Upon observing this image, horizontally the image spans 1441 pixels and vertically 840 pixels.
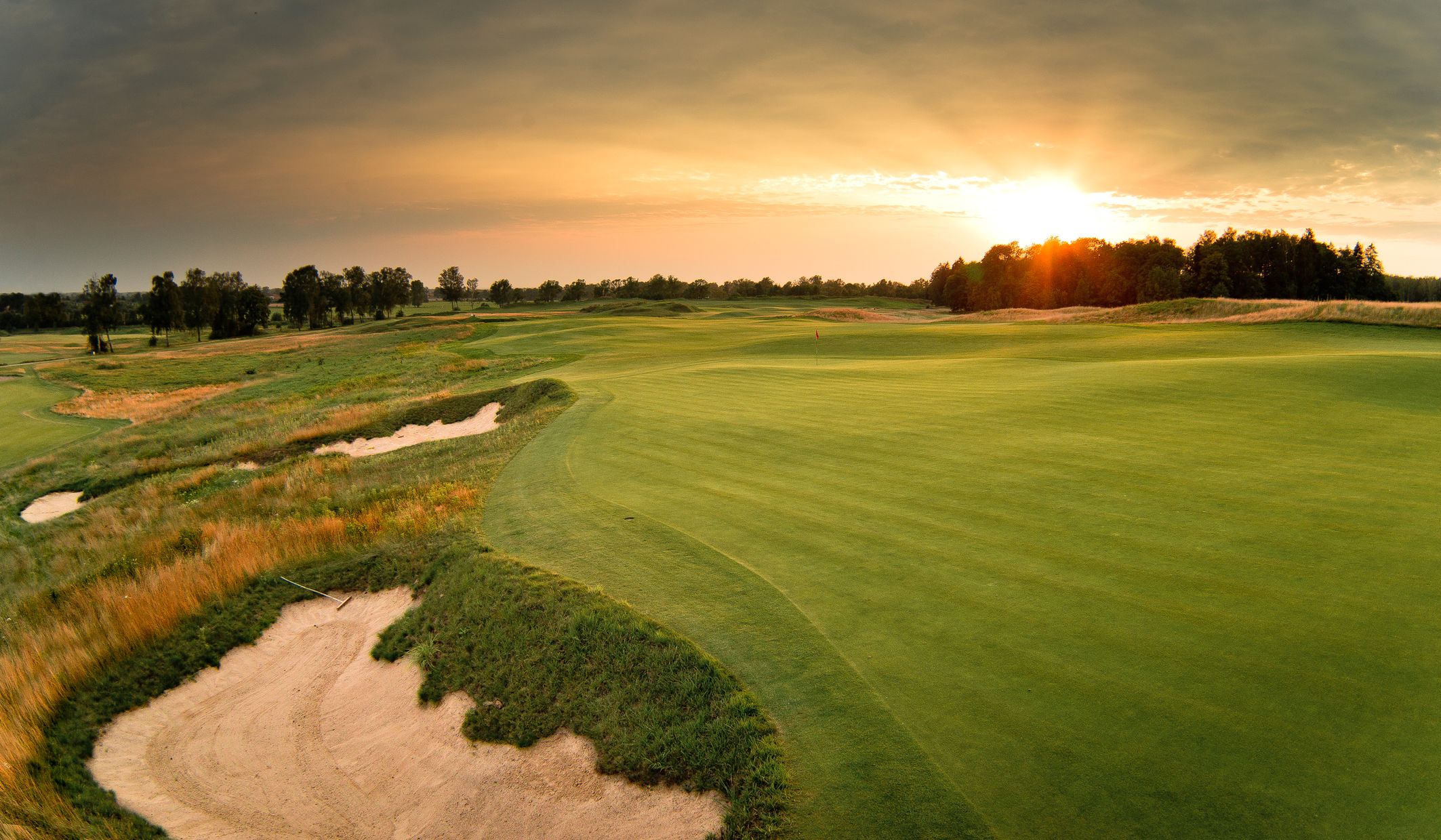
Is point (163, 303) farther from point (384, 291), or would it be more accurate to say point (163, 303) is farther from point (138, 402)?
point (138, 402)

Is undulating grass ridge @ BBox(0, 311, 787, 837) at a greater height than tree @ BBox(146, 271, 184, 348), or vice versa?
tree @ BBox(146, 271, 184, 348)

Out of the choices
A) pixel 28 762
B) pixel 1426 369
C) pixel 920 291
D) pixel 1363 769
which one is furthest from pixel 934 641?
pixel 920 291

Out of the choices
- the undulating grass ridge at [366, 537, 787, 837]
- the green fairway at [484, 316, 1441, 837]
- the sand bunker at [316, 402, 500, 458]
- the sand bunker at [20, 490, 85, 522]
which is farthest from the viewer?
the sand bunker at [316, 402, 500, 458]

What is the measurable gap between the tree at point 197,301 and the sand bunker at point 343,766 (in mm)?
116431

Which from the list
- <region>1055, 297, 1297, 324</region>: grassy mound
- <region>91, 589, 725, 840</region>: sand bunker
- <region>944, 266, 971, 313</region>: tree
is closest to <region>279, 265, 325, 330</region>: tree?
<region>944, 266, 971, 313</region>: tree

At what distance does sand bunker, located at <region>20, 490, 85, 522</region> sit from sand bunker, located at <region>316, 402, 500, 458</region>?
6.12 meters

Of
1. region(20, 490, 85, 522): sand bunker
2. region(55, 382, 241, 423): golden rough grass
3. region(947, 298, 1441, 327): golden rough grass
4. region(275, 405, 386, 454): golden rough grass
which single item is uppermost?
region(947, 298, 1441, 327): golden rough grass

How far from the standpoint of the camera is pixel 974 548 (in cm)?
794

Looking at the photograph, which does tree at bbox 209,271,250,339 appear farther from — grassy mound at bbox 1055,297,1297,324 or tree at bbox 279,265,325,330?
grassy mound at bbox 1055,297,1297,324

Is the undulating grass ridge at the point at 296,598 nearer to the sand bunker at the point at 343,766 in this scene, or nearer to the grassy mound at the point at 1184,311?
the sand bunker at the point at 343,766

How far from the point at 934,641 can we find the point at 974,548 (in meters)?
2.01

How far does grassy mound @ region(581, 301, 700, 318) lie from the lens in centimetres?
9044

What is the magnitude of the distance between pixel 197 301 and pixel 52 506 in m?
110

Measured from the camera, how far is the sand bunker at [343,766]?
18.9 ft
